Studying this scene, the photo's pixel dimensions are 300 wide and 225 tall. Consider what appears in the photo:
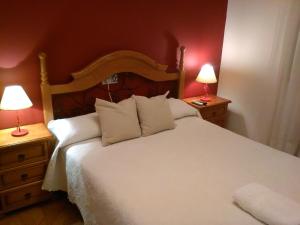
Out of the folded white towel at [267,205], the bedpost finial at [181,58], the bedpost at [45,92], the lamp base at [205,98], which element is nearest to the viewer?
the folded white towel at [267,205]

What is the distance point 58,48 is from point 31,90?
17.2 inches

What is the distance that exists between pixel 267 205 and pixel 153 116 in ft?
4.13

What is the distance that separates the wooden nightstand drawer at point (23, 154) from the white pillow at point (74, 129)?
0.16 metres

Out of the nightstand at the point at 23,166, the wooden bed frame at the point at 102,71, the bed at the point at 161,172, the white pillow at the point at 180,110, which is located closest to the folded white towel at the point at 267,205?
the bed at the point at 161,172

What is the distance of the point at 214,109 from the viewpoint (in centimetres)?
330

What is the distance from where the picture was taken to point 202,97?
3453mm

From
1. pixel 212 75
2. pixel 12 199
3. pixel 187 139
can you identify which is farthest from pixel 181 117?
pixel 12 199

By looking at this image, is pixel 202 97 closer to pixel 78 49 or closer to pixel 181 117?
pixel 181 117

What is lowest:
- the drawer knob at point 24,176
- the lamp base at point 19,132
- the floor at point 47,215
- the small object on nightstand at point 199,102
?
the floor at point 47,215

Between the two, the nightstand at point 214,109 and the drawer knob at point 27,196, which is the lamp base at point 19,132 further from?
the nightstand at point 214,109

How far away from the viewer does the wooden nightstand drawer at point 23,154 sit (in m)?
2.06

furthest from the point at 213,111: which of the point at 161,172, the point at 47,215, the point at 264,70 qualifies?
the point at 47,215

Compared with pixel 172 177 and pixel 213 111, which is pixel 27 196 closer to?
pixel 172 177

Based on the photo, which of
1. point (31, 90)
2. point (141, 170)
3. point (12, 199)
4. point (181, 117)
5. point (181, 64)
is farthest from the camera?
point (181, 64)
